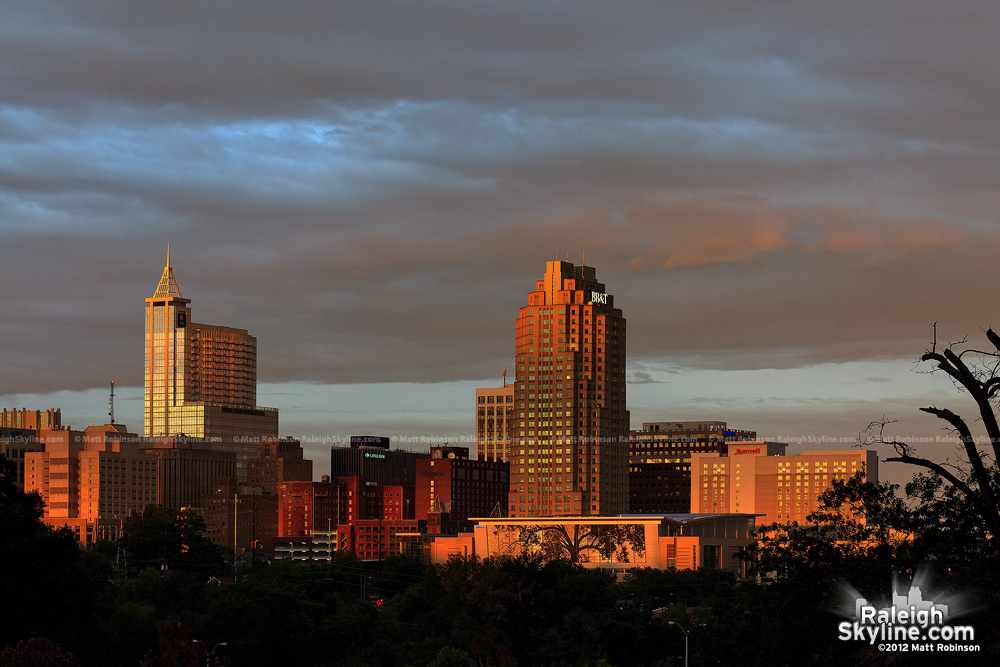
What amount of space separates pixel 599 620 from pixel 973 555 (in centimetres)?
9911

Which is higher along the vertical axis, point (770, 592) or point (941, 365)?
point (941, 365)

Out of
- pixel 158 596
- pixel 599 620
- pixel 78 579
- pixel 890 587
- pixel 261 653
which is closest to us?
pixel 890 587

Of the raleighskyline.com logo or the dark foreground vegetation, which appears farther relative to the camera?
the dark foreground vegetation

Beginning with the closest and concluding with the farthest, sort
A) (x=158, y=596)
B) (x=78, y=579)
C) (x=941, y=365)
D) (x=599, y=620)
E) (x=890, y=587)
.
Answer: (x=941, y=365)
(x=890, y=587)
(x=78, y=579)
(x=599, y=620)
(x=158, y=596)

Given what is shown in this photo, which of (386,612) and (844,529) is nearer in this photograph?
(844,529)

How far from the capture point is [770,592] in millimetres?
59469

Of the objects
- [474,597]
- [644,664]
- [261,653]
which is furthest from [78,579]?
[474,597]

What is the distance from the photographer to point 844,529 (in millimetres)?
62531

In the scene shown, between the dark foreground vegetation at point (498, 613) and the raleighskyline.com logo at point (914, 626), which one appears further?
the dark foreground vegetation at point (498, 613)

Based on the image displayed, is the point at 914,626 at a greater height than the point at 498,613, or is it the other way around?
the point at 914,626

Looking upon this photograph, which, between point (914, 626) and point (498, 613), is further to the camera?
point (498, 613)

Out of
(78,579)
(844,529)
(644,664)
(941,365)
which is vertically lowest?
(644,664)

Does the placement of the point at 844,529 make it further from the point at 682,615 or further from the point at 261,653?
the point at 682,615

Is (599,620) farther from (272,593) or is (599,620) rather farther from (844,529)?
(844,529)
